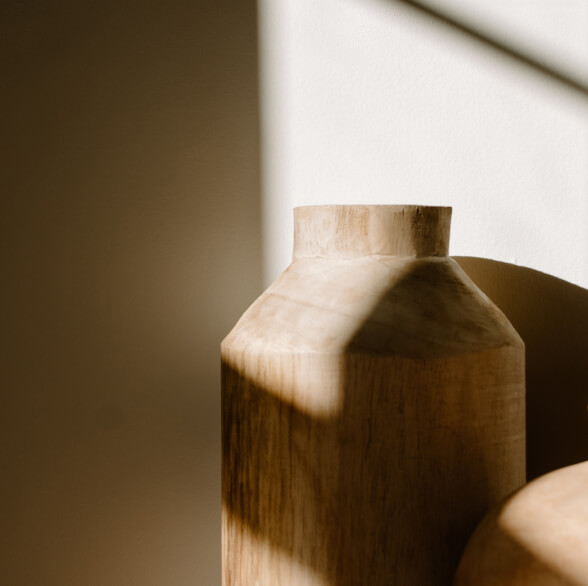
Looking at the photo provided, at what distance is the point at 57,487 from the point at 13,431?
0.11 metres

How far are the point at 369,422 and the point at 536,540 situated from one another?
178mm

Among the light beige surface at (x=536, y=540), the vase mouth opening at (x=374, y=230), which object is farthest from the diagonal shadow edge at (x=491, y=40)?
the light beige surface at (x=536, y=540)

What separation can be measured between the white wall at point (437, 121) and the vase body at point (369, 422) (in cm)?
30

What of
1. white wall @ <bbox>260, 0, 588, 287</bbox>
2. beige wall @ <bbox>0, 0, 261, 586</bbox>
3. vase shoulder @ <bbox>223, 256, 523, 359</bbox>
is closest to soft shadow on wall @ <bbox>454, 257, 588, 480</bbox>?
white wall @ <bbox>260, 0, 588, 287</bbox>

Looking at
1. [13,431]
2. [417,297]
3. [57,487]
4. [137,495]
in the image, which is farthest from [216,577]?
[417,297]

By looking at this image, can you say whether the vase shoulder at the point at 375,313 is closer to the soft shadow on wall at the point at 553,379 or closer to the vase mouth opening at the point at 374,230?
the vase mouth opening at the point at 374,230

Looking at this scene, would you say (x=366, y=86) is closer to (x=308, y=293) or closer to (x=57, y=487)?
(x=308, y=293)

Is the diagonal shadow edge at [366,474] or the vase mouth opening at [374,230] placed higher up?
the vase mouth opening at [374,230]

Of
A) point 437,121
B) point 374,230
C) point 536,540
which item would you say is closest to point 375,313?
point 374,230

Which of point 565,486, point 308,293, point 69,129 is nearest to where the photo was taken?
point 565,486

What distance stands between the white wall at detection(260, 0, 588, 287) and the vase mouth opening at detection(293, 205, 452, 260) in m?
0.27

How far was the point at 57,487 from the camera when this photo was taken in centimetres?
96

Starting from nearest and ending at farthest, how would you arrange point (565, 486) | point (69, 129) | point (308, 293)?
point (565, 486) < point (308, 293) < point (69, 129)

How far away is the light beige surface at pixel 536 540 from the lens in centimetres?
50
